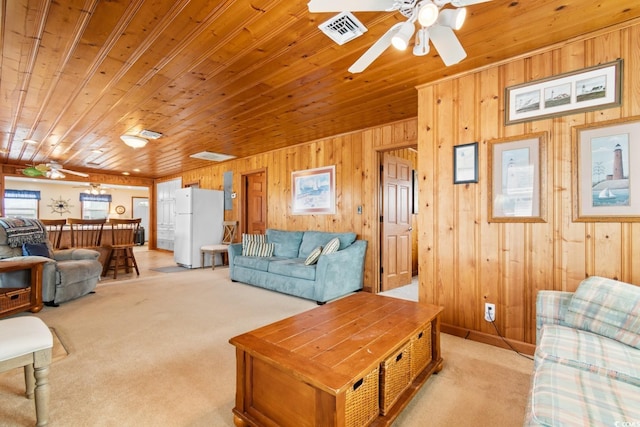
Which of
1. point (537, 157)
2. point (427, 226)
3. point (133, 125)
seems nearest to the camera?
point (537, 157)

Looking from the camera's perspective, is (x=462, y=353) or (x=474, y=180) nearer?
(x=462, y=353)

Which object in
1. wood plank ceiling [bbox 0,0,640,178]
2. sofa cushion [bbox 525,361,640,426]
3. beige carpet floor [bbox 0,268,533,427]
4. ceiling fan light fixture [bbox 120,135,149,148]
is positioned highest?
wood plank ceiling [bbox 0,0,640,178]

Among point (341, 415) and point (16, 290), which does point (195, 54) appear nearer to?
point (341, 415)

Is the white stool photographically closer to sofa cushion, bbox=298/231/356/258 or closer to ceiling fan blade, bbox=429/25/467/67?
ceiling fan blade, bbox=429/25/467/67

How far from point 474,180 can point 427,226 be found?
1.99ft

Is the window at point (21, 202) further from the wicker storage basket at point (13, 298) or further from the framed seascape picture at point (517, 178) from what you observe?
the framed seascape picture at point (517, 178)

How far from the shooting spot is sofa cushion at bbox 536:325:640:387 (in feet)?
4.01

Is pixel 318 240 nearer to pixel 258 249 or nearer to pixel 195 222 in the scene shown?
pixel 258 249

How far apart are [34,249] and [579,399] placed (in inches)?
209

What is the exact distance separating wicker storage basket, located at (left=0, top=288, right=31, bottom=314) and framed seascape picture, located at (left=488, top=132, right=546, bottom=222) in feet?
15.9

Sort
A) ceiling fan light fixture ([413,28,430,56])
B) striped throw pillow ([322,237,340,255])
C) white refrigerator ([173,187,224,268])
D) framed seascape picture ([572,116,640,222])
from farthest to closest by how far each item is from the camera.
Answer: white refrigerator ([173,187,224,268]) < striped throw pillow ([322,237,340,255]) < framed seascape picture ([572,116,640,222]) < ceiling fan light fixture ([413,28,430,56])

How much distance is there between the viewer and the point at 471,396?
5.74 ft

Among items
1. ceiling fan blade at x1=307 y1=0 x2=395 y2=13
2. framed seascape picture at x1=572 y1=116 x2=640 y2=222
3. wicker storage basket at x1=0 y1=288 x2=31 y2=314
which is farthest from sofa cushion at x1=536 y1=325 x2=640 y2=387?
wicker storage basket at x1=0 y1=288 x2=31 y2=314

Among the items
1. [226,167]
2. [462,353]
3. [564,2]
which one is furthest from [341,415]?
[226,167]
